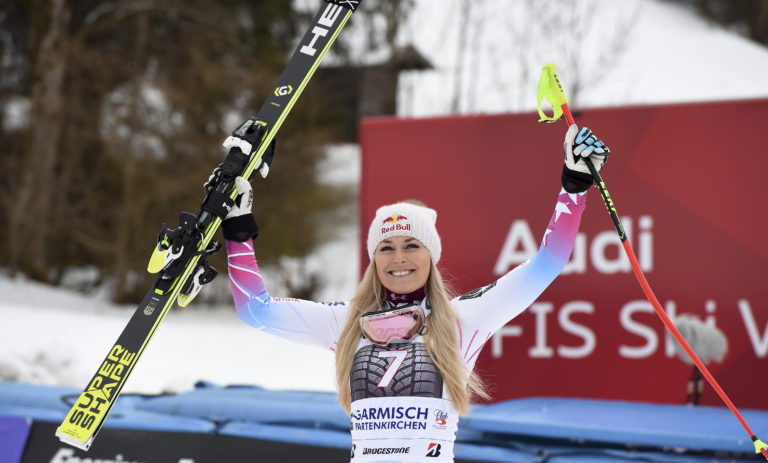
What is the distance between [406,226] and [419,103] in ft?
50.6

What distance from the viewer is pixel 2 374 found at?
423 cm

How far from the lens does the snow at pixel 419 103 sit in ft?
23.4

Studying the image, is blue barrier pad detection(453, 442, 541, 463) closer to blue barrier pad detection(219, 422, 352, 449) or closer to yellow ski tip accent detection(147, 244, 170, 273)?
blue barrier pad detection(219, 422, 352, 449)

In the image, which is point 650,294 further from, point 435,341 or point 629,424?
point 629,424

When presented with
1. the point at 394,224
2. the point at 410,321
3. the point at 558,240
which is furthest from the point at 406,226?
the point at 558,240

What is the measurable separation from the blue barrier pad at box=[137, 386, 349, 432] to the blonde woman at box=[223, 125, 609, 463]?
1165mm

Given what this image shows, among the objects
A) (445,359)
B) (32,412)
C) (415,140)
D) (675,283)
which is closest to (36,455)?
(32,412)

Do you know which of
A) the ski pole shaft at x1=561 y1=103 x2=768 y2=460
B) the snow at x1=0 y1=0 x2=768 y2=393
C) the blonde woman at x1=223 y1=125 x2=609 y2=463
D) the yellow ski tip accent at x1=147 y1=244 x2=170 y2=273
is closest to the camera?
the blonde woman at x1=223 y1=125 x2=609 y2=463

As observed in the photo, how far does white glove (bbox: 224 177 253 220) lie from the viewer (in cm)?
231

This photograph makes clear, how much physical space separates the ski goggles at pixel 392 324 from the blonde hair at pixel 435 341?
56 millimetres

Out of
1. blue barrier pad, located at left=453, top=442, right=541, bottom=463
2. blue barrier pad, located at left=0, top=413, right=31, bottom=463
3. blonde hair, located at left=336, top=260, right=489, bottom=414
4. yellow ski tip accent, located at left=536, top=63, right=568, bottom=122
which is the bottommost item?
blue barrier pad, located at left=0, top=413, right=31, bottom=463

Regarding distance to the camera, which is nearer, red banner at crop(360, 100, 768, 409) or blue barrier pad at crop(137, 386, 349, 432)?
blue barrier pad at crop(137, 386, 349, 432)

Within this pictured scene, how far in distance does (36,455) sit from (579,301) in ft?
10.3

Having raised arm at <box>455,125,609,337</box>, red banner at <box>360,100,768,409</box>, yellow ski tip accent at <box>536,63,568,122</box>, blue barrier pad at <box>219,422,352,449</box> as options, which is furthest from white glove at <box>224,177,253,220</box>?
red banner at <box>360,100,768,409</box>
